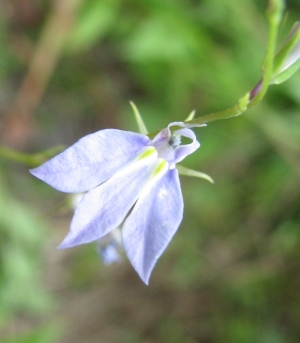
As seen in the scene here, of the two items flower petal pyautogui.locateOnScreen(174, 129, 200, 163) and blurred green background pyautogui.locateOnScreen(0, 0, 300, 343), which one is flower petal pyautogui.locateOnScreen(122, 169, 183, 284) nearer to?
flower petal pyautogui.locateOnScreen(174, 129, 200, 163)

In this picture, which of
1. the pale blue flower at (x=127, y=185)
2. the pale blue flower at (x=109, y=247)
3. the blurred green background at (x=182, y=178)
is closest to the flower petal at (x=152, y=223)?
the pale blue flower at (x=127, y=185)

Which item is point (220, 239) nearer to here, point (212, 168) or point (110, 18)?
point (212, 168)

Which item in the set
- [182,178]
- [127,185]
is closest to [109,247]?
[127,185]

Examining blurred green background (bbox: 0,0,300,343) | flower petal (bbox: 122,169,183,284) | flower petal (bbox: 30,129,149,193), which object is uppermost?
flower petal (bbox: 30,129,149,193)

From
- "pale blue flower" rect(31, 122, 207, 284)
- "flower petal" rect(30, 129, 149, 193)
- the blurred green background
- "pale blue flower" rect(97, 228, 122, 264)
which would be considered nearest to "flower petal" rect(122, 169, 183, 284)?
"pale blue flower" rect(31, 122, 207, 284)

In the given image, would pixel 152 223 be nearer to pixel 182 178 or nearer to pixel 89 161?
pixel 89 161

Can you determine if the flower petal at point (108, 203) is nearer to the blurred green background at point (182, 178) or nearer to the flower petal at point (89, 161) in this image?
the flower petal at point (89, 161)
